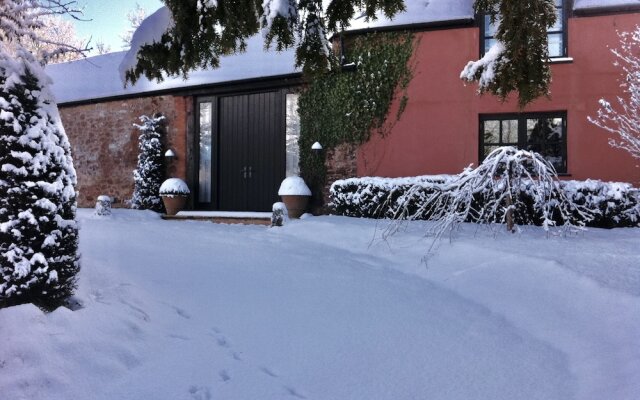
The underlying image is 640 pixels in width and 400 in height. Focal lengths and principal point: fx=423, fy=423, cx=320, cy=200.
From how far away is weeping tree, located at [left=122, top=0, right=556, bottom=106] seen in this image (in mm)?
2547

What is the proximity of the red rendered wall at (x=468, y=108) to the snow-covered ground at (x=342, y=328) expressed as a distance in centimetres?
345

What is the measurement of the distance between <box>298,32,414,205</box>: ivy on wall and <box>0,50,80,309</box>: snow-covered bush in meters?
6.13

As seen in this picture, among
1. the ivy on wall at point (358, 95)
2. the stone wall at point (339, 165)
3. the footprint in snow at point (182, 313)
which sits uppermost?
the ivy on wall at point (358, 95)

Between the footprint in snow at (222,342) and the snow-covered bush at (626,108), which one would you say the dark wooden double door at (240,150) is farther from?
the footprint in snow at (222,342)

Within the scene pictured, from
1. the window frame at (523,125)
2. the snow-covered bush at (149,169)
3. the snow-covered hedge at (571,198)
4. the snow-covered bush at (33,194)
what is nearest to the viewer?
the snow-covered bush at (33,194)

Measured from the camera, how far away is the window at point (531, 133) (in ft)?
25.5

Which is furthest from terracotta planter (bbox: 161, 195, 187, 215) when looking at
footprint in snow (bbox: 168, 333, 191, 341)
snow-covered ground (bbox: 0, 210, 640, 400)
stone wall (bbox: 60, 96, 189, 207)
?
footprint in snow (bbox: 168, 333, 191, 341)

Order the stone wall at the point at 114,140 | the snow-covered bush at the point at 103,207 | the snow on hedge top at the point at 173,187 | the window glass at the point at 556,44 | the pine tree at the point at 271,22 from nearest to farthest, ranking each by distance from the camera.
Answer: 1. the pine tree at the point at 271,22
2. the window glass at the point at 556,44
3. the snow-covered bush at the point at 103,207
4. the snow on hedge top at the point at 173,187
5. the stone wall at the point at 114,140

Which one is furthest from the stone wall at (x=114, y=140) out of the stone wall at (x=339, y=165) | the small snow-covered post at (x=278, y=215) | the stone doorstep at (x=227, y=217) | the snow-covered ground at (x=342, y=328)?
the snow-covered ground at (x=342, y=328)

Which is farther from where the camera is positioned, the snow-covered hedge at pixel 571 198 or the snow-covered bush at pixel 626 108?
the snow-covered bush at pixel 626 108

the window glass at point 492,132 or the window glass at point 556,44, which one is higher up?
the window glass at point 556,44

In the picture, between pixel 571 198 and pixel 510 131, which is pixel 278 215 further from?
pixel 510 131

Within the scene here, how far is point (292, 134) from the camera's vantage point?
9453 millimetres

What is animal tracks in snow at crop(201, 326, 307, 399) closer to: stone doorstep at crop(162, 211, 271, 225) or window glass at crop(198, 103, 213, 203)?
stone doorstep at crop(162, 211, 271, 225)
